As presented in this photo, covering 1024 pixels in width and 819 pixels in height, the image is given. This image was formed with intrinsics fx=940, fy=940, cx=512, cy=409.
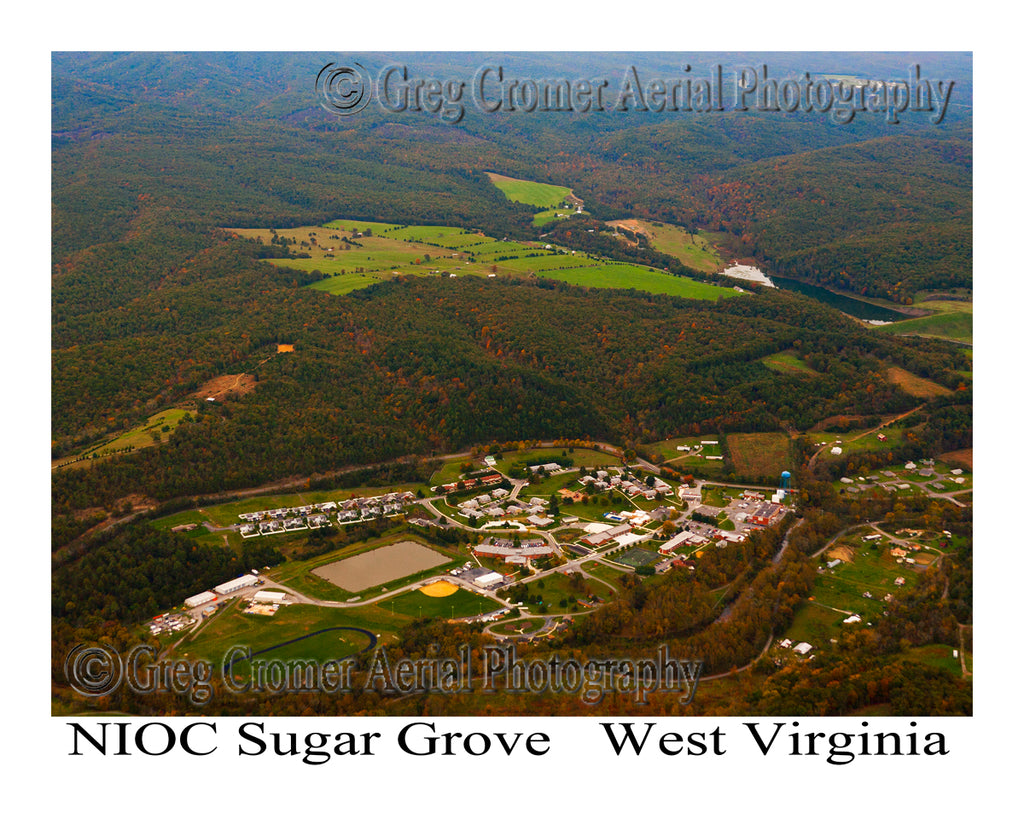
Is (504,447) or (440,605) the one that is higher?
(504,447)

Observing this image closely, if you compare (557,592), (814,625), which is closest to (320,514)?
(557,592)

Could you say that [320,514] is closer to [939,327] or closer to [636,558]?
[636,558]

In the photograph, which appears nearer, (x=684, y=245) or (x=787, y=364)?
(x=787, y=364)

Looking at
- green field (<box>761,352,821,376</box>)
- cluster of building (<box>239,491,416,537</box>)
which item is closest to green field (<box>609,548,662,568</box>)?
cluster of building (<box>239,491,416,537</box>)

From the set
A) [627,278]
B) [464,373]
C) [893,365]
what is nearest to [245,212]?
[627,278]

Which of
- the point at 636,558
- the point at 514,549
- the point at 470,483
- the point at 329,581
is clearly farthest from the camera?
the point at 470,483

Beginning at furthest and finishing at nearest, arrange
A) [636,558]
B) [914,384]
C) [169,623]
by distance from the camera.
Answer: [914,384] → [636,558] → [169,623]

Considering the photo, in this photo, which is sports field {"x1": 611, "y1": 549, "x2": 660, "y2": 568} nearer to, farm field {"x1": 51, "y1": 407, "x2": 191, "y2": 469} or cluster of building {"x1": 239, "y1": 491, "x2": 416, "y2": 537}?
cluster of building {"x1": 239, "y1": 491, "x2": 416, "y2": 537}
